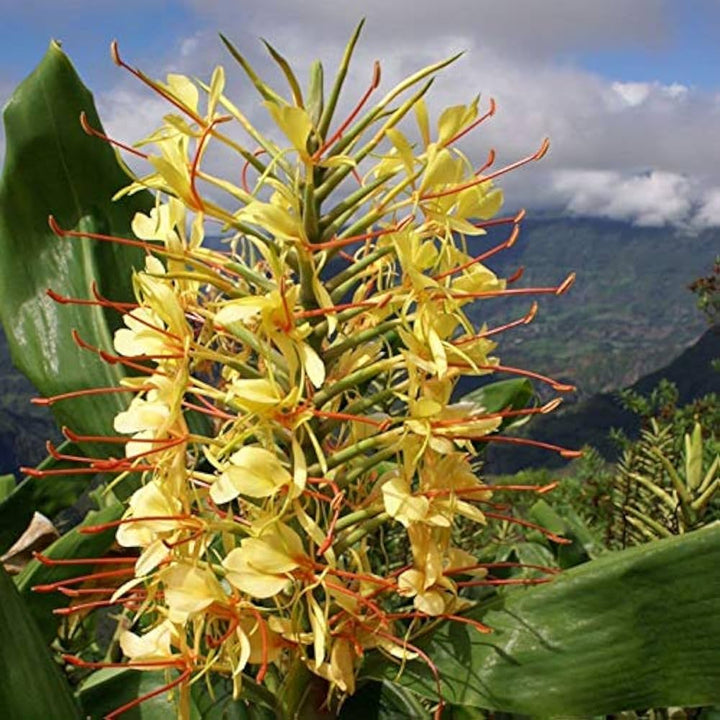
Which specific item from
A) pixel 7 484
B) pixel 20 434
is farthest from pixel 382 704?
pixel 20 434

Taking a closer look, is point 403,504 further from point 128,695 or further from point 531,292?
point 128,695

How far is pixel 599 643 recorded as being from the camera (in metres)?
1.18

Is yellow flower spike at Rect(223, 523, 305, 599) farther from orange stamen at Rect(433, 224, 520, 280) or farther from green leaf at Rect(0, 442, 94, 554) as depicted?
green leaf at Rect(0, 442, 94, 554)

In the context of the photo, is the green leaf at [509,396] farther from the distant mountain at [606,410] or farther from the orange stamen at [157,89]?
the distant mountain at [606,410]

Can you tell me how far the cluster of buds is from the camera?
112cm

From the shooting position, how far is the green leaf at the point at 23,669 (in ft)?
3.51

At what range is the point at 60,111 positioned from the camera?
5.96 ft

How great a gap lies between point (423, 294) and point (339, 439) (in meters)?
0.29

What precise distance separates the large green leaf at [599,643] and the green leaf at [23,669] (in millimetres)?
410

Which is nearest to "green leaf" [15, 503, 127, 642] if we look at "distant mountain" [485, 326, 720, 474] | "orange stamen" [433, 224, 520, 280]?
"orange stamen" [433, 224, 520, 280]

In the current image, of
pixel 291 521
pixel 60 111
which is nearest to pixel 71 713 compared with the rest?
pixel 291 521

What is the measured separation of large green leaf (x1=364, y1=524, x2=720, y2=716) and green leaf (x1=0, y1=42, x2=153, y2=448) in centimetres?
90

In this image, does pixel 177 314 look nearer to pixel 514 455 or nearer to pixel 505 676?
pixel 505 676

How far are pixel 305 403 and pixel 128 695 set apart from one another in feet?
2.19
